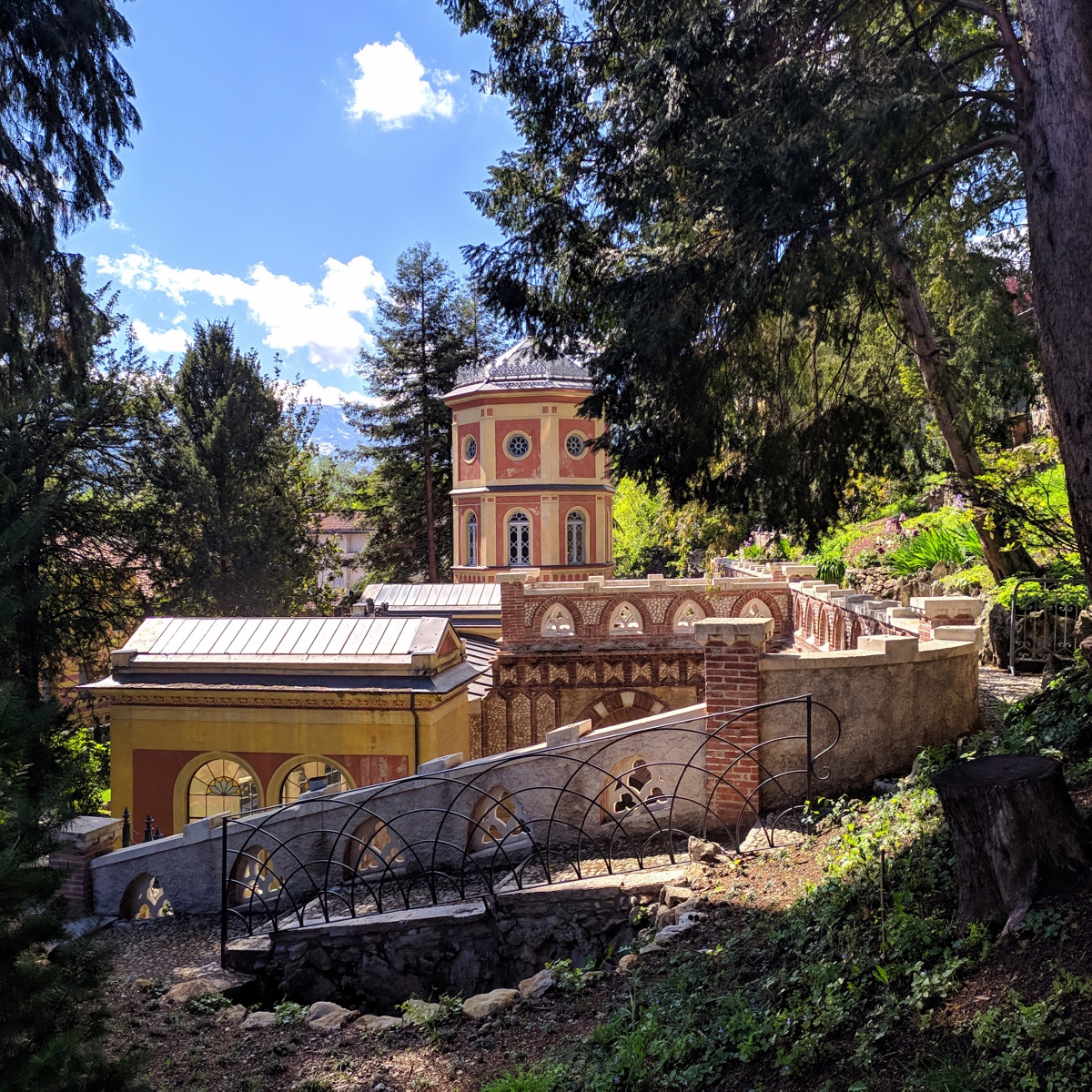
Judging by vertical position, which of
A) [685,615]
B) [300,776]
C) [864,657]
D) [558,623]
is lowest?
[300,776]

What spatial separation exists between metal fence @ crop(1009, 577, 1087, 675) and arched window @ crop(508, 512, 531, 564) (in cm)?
1608

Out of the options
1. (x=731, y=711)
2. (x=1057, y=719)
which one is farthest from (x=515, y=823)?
(x=1057, y=719)

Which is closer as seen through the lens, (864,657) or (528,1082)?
(528,1082)

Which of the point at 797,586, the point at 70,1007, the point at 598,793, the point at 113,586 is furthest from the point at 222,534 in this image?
the point at 70,1007

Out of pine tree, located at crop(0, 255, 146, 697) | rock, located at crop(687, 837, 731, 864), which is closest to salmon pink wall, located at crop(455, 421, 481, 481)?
pine tree, located at crop(0, 255, 146, 697)

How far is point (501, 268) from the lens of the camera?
10086 mm

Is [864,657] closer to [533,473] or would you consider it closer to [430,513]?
[533,473]

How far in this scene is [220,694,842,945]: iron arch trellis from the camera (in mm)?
7523

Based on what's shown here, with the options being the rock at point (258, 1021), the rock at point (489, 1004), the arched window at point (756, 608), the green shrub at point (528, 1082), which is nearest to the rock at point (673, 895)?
the rock at point (489, 1004)

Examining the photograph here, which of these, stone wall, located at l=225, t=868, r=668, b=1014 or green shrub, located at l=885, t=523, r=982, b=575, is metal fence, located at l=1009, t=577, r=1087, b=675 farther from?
stone wall, located at l=225, t=868, r=668, b=1014

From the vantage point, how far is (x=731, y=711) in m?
7.64

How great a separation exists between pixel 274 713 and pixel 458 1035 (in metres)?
7.51

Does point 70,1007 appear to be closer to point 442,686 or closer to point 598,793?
point 598,793

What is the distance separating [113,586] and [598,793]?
16.9 meters
